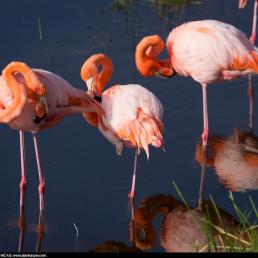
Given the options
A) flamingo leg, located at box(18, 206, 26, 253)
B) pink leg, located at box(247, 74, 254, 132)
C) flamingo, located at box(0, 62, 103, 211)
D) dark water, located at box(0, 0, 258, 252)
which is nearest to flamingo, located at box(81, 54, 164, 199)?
flamingo, located at box(0, 62, 103, 211)

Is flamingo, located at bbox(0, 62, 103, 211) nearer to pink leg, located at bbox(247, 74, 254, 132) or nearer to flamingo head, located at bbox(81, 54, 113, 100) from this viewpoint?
flamingo head, located at bbox(81, 54, 113, 100)

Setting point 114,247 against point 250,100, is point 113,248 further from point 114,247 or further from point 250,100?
point 250,100

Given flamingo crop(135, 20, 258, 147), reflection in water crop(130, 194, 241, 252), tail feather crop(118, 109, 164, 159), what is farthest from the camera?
flamingo crop(135, 20, 258, 147)

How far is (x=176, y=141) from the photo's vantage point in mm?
6656

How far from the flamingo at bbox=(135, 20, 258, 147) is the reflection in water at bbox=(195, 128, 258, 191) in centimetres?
15

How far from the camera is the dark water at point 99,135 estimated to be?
5590mm

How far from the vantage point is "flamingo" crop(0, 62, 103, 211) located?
5.54 metres

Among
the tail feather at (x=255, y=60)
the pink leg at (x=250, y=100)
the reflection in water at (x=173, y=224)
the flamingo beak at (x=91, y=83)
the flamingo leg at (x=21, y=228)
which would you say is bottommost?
the flamingo leg at (x=21, y=228)

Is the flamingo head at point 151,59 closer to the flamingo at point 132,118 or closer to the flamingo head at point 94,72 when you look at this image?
the flamingo head at point 94,72

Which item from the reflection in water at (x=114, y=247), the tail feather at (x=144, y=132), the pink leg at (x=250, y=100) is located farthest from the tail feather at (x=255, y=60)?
the reflection in water at (x=114, y=247)

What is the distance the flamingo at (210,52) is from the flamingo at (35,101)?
3.32 feet

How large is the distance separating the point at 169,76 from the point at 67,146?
1.15 meters

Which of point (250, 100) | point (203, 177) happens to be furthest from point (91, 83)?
point (250, 100)

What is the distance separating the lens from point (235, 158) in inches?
252
